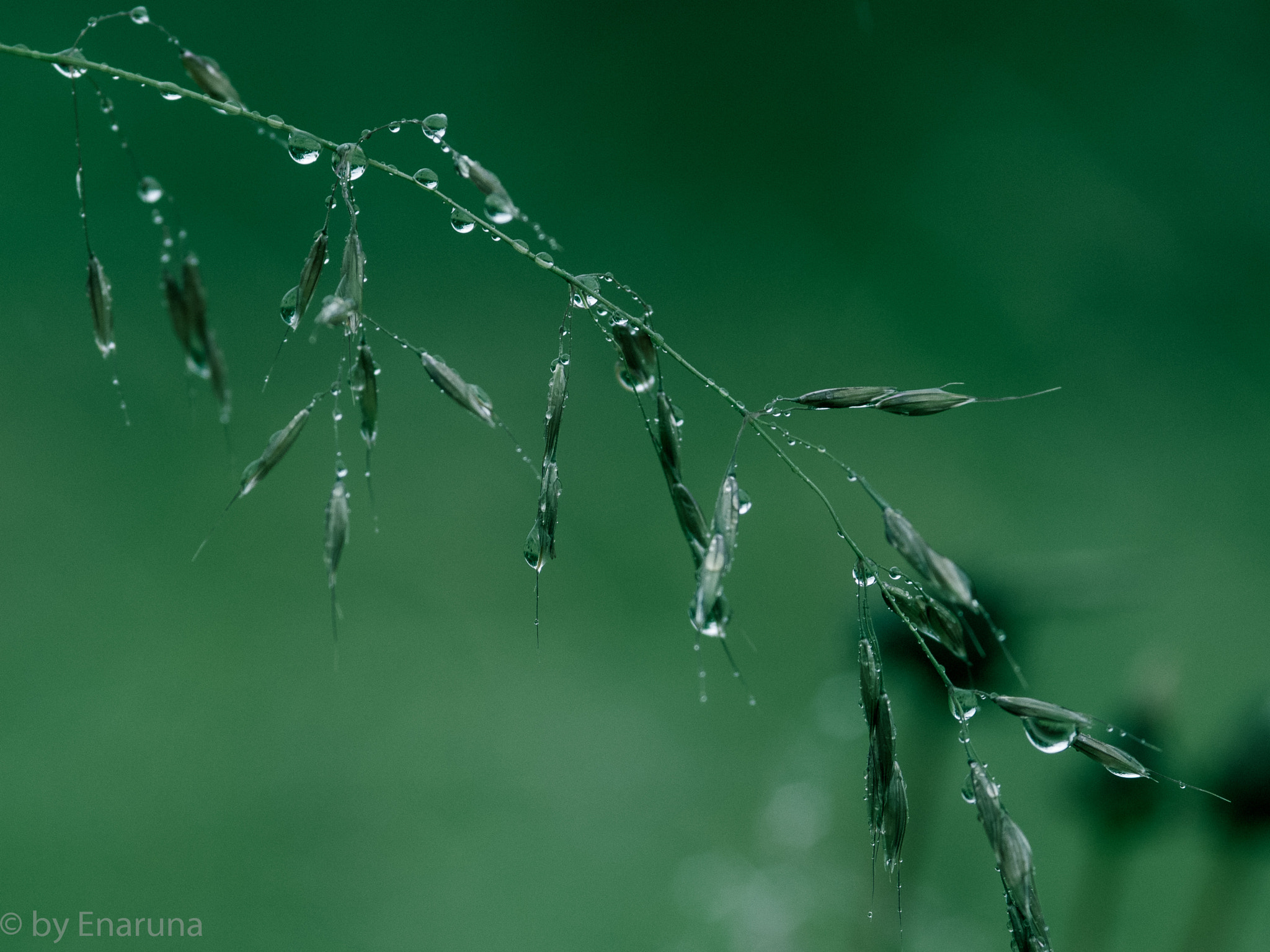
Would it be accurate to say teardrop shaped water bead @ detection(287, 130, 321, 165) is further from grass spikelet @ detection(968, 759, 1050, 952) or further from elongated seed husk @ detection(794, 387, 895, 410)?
grass spikelet @ detection(968, 759, 1050, 952)

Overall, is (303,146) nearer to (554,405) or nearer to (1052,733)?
(554,405)

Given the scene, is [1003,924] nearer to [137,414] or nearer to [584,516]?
[584,516]

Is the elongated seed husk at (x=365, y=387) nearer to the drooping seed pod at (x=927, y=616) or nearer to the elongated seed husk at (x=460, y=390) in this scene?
the elongated seed husk at (x=460, y=390)

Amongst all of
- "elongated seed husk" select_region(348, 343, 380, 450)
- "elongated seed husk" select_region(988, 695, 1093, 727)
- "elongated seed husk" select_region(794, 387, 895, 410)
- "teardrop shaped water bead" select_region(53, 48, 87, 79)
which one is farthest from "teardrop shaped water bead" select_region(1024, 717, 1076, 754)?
"teardrop shaped water bead" select_region(53, 48, 87, 79)

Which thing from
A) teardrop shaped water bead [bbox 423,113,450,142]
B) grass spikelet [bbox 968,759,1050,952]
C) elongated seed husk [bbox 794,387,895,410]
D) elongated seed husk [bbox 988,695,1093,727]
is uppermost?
teardrop shaped water bead [bbox 423,113,450,142]

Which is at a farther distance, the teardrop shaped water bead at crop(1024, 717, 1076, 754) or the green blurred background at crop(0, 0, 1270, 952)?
the green blurred background at crop(0, 0, 1270, 952)

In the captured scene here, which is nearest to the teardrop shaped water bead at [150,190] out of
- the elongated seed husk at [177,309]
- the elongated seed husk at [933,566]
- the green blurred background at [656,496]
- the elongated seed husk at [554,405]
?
the elongated seed husk at [177,309]
